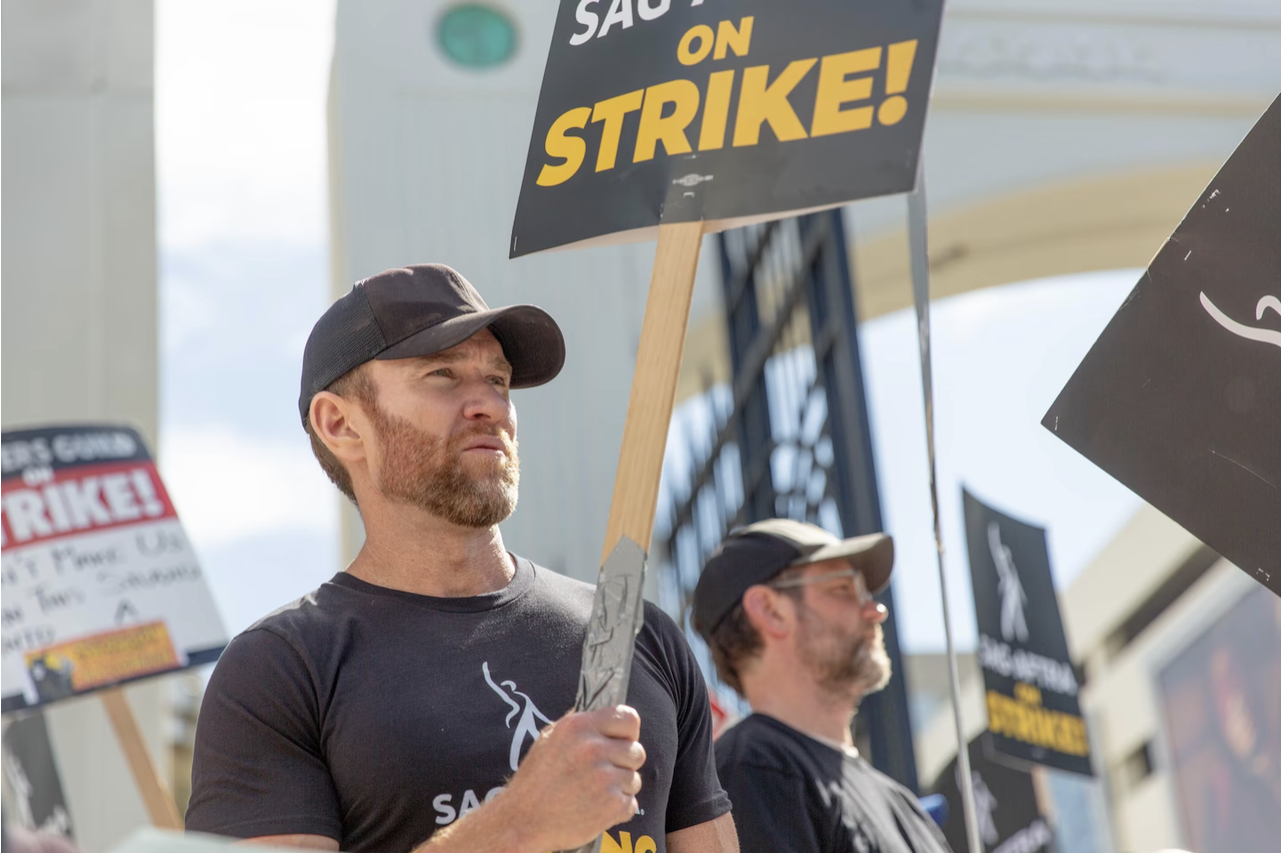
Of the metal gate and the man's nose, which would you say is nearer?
the man's nose

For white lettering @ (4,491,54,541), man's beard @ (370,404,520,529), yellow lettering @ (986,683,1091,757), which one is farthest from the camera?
yellow lettering @ (986,683,1091,757)

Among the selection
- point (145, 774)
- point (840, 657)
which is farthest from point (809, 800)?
point (145, 774)

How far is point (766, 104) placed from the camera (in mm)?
1411

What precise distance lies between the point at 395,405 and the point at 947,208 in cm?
574

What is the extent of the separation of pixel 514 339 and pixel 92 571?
2.43 metres

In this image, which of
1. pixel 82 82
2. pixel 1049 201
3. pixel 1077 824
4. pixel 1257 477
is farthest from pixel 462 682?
pixel 1077 824

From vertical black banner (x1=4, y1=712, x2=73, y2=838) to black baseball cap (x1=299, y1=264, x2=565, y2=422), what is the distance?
3.05 metres

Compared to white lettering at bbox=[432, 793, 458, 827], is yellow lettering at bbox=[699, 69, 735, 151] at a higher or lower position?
higher

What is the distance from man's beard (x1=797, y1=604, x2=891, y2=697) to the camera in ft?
9.22

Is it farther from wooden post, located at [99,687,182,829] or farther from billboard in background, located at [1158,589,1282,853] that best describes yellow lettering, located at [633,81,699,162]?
billboard in background, located at [1158,589,1282,853]

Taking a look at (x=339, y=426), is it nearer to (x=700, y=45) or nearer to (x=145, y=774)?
(x=700, y=45)

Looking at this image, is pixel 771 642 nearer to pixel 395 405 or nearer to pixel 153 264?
pixel 395 405

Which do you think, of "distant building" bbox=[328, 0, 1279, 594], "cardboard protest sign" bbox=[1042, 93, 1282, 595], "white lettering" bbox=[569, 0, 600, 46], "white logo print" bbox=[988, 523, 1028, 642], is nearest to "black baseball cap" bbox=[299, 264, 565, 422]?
"white lettering" bbox=[569, 0, 600, 46]

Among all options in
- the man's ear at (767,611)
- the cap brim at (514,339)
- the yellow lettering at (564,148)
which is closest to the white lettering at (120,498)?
the man's ear at (767,611)
